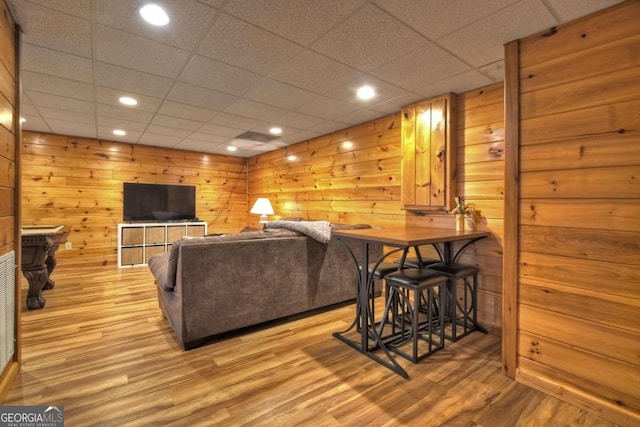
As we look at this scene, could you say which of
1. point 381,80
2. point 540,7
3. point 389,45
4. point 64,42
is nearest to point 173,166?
point 64,42

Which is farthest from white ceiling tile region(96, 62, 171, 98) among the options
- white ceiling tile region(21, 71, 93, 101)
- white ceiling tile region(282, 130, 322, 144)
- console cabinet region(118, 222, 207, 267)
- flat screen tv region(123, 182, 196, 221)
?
flat screen tv region(123, 182, 196, 221)

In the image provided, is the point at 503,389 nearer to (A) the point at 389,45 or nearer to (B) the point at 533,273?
(B) the point at 533,273

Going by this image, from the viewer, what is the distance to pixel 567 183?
67.9 inches

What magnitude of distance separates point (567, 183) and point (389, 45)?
140 cm

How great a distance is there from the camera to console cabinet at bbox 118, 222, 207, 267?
5.04 meters

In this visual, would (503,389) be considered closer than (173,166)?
Yes

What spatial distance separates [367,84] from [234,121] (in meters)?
1.95

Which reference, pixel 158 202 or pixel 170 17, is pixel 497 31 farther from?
pixel 158 202

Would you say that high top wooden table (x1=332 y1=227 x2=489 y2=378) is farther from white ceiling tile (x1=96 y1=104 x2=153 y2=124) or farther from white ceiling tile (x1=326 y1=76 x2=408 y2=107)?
white ceiling tile (x1=96 y1=104 x2=153 y2=124)

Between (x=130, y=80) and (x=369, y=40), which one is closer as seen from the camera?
(x=369, y=40)

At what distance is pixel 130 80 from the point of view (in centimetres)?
261

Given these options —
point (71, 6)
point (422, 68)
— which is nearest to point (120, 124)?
point (71, 6)

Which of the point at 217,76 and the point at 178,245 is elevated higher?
the point at 217,76

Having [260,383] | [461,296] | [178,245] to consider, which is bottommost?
[260,383]
